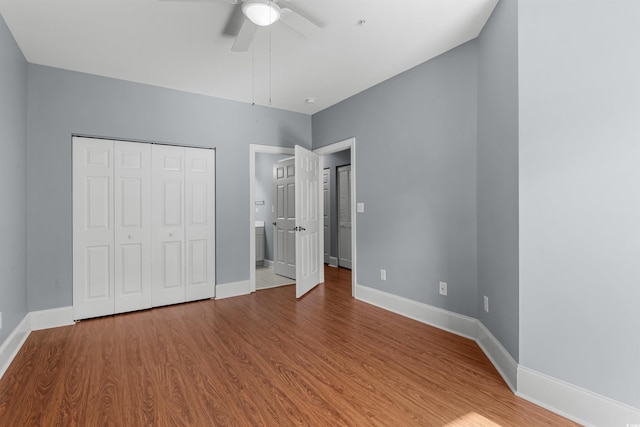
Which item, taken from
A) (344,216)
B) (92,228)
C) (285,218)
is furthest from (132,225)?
(344,216)

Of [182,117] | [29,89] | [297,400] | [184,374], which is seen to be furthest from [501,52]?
[29,89]

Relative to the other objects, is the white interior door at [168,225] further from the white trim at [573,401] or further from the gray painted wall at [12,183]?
the white trim at [573,401]

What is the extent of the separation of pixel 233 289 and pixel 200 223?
1.03m

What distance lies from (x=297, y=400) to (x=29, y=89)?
398 centimetres

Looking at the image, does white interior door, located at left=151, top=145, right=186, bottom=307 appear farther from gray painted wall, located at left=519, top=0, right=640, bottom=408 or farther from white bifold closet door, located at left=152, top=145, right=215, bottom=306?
gray painted wall, located at left=519, top=0, right=640, bottom=408

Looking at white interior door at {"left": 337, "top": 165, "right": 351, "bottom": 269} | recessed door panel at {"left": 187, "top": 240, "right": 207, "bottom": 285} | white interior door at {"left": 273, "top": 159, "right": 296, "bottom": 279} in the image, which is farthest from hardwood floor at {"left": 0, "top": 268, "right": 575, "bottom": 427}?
white interior door at {"left": 337, "top": 165, "right": 351, "bottom": 269}

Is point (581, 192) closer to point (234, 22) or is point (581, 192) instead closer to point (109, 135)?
point (234, 22)

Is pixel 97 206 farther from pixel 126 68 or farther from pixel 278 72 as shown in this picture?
pixel 278 72

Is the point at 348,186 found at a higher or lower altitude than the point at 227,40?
lower

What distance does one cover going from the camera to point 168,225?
3926mm

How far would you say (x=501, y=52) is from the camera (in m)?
2.23

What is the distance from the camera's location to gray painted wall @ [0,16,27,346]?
2420mm

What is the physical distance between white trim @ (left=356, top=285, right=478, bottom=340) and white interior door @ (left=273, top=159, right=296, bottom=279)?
5.32 ft

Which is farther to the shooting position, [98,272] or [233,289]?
[233,289]
